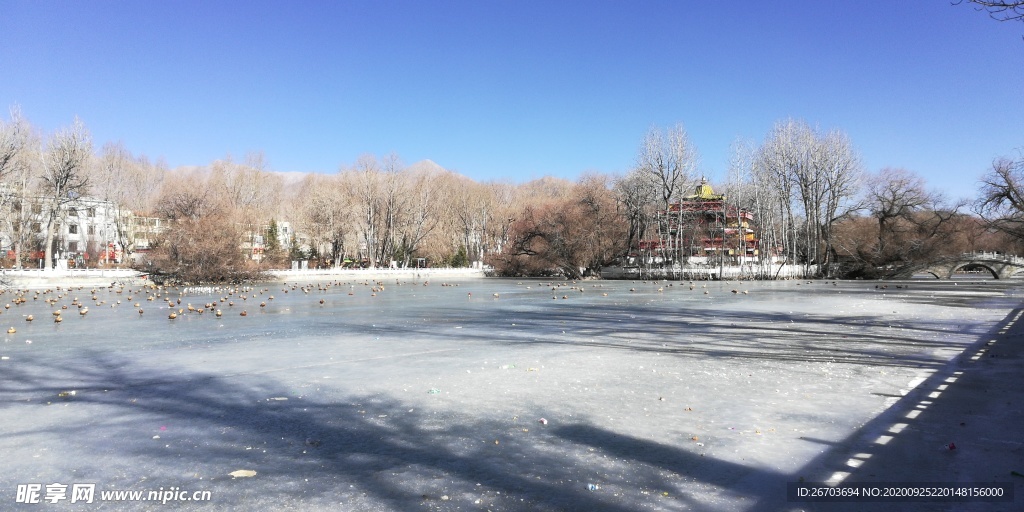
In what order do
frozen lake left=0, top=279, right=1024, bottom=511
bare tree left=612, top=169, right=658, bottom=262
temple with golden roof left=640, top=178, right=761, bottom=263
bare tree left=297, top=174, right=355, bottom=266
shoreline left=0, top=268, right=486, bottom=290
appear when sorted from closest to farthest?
frozen lake left=0, top=279, right=1024, bottom=511 → shoreline left=0, top=268, right=486, bottom=290 → temple with golden roof left=640, top=178, right=761, bottom=263 → bare tree left=612, top=169, right=658, bottom=262 → bare tree left=297, top=174, right=355, bottom=266

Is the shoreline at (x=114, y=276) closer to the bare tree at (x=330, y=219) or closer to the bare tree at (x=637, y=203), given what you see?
the bare tree at (x=330, y=219)

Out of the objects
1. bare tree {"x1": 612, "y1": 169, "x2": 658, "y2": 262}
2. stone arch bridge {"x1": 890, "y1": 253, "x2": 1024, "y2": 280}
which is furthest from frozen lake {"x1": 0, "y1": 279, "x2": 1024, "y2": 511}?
bare tree {"x1": 612, "y1": 169, "x2": 658, "y2": 262}

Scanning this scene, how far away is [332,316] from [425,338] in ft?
18.9

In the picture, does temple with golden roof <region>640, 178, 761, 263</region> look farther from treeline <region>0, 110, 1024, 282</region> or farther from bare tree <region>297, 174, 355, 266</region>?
bare tree <region>297, 174, 355, 266</region>

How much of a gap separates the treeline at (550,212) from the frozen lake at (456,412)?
93.8ft

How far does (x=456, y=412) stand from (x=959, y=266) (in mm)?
49553

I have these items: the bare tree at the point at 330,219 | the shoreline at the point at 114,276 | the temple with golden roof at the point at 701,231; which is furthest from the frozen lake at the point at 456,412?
the bare tree at the point at 330,219

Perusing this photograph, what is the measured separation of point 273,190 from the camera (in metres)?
85.7

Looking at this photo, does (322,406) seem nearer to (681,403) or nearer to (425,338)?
(681,403)

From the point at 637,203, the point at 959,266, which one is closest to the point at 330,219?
the point at 637,203

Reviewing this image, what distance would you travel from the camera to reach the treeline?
38.3 metres

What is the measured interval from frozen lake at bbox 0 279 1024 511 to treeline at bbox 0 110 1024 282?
28577 mm

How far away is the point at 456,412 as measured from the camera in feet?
18.2

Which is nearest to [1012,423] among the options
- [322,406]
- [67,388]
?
[322,406]
